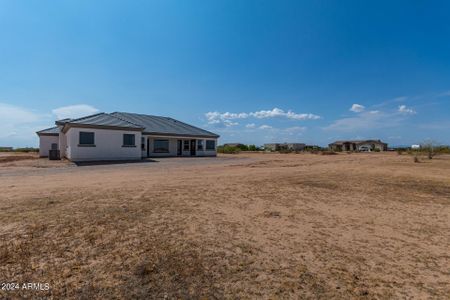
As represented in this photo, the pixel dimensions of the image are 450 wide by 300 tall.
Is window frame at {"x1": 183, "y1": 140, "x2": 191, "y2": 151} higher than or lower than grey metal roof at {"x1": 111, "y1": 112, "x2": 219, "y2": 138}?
lower

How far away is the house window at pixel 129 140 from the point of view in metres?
22.4

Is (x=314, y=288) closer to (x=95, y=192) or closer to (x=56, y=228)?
(x=56, y=228)

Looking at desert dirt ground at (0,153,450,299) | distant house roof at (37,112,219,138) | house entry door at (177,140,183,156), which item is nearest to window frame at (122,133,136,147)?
distant house roof at (37,112,219,138)

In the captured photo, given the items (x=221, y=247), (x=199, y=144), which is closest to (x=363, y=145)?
(x=199, y=144)

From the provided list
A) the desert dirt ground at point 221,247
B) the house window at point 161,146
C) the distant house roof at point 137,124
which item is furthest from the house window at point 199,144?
the desert dirt ground at point 221,247

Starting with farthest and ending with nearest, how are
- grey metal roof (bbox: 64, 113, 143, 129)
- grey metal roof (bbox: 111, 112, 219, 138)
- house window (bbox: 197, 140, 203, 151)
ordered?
house window (bbox: 197, 140, 203, 151) → grey metal roof (bbox: 111, 112, 219, 138) → grey metal roof (bbox: 64, 113, 143, 129)

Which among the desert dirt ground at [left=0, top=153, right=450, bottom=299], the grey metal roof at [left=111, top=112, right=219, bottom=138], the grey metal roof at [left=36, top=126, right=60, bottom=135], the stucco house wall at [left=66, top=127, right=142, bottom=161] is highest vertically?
the grey metal roof at [left=111, top=112, right=219, bottom=138]

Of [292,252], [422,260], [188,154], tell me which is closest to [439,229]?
[422,260]

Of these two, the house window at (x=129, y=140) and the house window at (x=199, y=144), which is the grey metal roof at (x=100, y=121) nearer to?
the house window at (x=129, y=140)

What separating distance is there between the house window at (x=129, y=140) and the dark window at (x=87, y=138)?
2.66m

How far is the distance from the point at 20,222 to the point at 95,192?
2832 mm

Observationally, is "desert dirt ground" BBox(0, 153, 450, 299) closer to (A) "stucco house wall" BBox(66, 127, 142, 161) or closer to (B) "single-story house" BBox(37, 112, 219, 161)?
(A) "stucco house wall" BBox(66, 127, 142, 161)

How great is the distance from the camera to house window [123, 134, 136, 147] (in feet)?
73.5

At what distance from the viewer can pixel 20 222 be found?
4477mm
